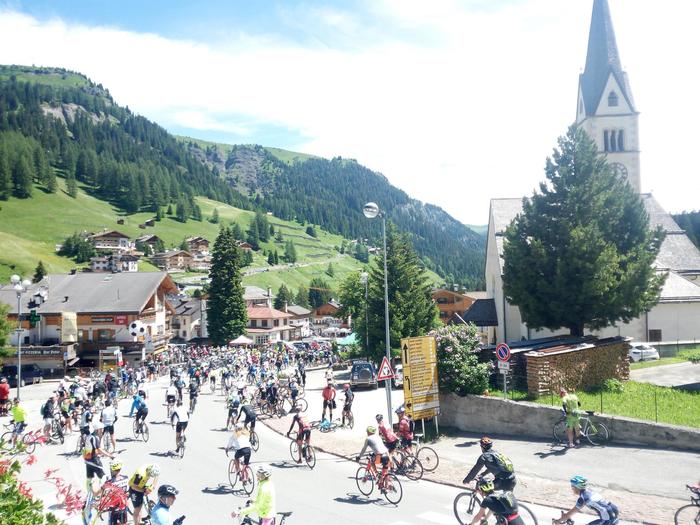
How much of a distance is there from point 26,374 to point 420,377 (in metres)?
39.8

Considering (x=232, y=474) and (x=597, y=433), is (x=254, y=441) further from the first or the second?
(x=597, y=433)

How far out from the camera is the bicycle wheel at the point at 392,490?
12367 millimetres

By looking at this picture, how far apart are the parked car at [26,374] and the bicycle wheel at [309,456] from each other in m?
37.7

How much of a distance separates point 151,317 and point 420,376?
4406 cm

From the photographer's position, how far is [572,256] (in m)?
23.6

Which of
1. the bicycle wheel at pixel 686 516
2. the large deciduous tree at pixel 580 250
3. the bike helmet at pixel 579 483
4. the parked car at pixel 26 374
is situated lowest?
the parked car at pixel 26 374

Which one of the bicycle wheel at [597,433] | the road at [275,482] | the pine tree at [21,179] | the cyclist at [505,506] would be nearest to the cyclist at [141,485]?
the road at [275,482]

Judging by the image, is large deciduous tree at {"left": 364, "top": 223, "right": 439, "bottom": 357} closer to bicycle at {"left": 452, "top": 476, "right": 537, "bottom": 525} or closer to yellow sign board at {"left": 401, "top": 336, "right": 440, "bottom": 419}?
yellow sign board at {"left": 401, "top": 336, "right": 440, "bottom": 419}

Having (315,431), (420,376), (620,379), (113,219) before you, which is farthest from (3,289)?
(113,219)

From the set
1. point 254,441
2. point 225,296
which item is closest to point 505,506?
point 254,441

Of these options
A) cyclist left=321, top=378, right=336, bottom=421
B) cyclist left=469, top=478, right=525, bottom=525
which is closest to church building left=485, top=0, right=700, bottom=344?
cyclist left=321, top=378, right=336, bottom=421

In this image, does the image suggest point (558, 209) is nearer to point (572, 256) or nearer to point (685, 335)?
point (572, 256)

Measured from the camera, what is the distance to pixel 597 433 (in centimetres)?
1622

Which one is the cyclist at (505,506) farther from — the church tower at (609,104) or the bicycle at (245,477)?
the church tower at (609,104)
